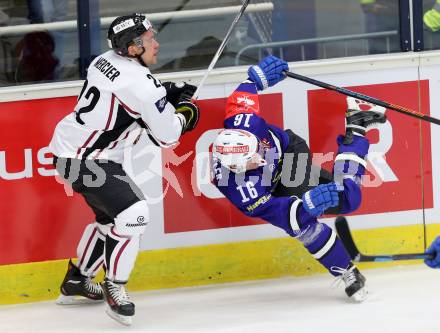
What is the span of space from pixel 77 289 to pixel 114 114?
33.0 inches

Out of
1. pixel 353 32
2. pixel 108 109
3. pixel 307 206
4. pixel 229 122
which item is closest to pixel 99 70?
pixel 108 109

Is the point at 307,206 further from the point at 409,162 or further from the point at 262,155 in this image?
the point at 409,162

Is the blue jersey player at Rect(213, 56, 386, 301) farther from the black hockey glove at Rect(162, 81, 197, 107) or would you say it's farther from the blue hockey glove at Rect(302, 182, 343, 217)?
the black hockey glove at Rect(162, 81, 197, 107)

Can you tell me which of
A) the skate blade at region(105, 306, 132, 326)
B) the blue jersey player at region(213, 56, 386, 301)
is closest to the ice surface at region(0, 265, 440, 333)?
the skate blade at region(105, 306, 132, 326)

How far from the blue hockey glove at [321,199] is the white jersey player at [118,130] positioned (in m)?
0.56

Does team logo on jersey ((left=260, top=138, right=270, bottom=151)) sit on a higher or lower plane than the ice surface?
higher

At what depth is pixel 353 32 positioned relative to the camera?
505 centimetres

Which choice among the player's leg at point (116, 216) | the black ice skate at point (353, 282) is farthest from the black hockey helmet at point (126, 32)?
the black ice skate at point (353, 282)

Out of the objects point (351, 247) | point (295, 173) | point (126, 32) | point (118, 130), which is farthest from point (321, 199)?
point (126, 32)

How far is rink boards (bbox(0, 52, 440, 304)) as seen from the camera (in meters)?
4.82

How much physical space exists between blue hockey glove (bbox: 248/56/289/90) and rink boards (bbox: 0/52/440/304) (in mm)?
267

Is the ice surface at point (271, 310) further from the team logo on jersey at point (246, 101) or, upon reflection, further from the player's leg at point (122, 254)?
the team logo on jersey at point (246, 101)

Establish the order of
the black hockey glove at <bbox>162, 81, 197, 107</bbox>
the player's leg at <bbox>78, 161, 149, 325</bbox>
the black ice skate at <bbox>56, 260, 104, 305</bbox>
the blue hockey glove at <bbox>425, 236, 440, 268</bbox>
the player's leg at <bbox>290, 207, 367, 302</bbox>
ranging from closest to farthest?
the blue hockey glove at <bbox>425, 236, 440, 268</bbox> → the player's leg at <bbox>78, 161, 149, 325</bbox> → the player's leg at <bbox>290, 207, 367, 302</bbox> → the black hockey glove at <bbox>162, 81, 197, 107</bbox> → the black ice skate at <bbox>56, 260, 104, 305</bbox>

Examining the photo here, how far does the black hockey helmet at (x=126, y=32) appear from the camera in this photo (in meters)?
4.33
